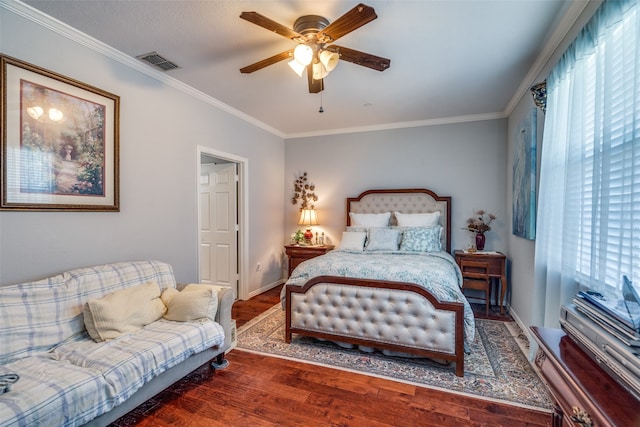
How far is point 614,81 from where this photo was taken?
1.49 m

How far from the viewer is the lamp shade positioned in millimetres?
4887

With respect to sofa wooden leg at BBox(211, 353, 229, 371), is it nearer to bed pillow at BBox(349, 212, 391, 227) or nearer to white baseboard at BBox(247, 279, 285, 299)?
white baseboard at BBox(247, 279, 285, 299)

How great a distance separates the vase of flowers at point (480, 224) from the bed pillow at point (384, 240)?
1.06 m

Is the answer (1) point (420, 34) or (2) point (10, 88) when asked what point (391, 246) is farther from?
(2) point (10, 88)

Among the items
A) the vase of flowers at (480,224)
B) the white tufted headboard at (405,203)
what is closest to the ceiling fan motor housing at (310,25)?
the white tufted headboard at (405,203)

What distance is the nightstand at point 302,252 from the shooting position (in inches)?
179

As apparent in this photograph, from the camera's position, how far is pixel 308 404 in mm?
2002

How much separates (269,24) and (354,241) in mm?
2852

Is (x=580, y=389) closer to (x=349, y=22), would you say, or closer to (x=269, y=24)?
(x=349, y=22)

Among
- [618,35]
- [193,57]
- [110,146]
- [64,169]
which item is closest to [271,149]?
[193,57]

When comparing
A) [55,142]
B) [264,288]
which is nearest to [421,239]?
[264,288]

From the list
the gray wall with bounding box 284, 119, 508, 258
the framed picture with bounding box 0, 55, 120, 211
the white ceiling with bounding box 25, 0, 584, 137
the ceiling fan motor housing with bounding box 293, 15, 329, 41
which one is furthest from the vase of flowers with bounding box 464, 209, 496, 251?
the framed picture with bounding box 0, 55, 120, 211

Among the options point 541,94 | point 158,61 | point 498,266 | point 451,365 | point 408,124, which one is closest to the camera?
point 541,94

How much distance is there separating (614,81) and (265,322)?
3458mm
